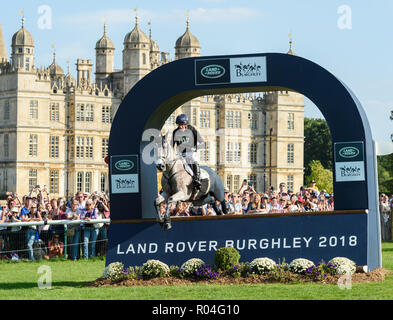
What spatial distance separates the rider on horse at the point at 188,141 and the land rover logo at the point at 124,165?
106 cm

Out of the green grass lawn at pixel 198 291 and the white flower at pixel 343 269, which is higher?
the white flower at pixel 343 269

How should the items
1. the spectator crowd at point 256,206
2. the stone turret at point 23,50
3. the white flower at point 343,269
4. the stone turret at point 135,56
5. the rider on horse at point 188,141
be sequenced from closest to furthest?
the white flower at point 343,269 → the rider on horse at point 188,141 → the spectator crowd at point 256,206 → the stone turret at point 23,50 → the stone turret at point 135,56

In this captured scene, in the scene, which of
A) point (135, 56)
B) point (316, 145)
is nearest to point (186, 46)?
point (135, 56)

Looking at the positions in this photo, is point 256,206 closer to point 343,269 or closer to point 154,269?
point 154,269

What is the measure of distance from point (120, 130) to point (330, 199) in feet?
37.2

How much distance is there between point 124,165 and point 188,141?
58.9 inches

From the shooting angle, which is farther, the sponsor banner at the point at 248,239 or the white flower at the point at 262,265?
the sponsor banner at the point at 248,239

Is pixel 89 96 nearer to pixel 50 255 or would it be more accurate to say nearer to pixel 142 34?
pixel 142 34

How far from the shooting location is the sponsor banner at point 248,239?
15.8 meters

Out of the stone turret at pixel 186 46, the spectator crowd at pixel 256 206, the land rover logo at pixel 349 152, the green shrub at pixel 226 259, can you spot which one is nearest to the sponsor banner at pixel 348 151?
the land rover logo at pixel 349 152

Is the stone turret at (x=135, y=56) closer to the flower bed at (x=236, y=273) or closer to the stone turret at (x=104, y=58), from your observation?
the stone turret at (x=104, y=58)

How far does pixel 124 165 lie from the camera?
1697 cm

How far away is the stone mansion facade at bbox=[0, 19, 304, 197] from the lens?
80188 millimetres
